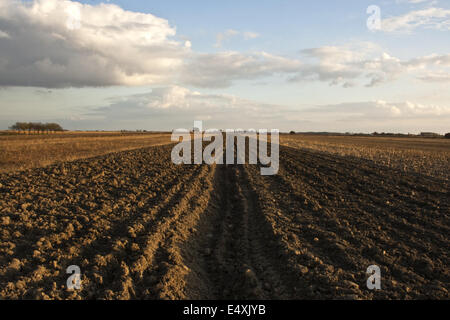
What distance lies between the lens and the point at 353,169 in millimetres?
17938

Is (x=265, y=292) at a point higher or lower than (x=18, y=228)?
lower

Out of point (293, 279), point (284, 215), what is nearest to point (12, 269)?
point (293, 279)

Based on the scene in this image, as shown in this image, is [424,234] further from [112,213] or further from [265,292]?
[112,213]

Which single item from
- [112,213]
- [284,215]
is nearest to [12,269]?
[112,213]

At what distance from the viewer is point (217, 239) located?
744 centimetres

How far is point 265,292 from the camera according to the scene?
4914mm

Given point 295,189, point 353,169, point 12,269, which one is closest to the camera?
point 12,269

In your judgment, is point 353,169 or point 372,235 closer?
point 372,235

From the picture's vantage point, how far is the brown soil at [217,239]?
196 inches

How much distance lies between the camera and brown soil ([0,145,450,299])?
4969 mm

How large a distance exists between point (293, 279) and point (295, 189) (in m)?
7.36
